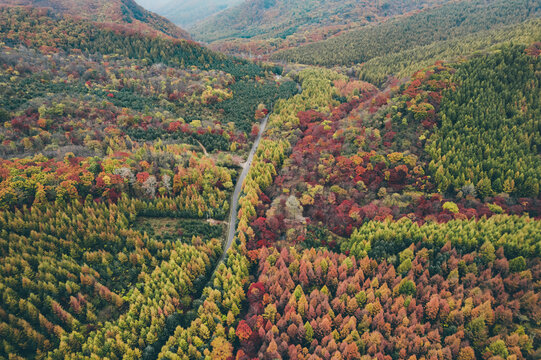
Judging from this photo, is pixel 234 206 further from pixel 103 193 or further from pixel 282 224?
pixel 103 193

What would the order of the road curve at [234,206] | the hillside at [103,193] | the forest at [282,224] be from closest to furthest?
1. the forest at [282,224]
2. the hillside at [103,193]
3. the road curve at [234,206]

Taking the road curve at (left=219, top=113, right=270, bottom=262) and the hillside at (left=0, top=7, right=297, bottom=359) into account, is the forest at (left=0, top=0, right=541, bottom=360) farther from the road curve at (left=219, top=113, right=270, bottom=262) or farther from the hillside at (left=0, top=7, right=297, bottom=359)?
the road curve at (left=219, top=113, right=270, bottom=262)

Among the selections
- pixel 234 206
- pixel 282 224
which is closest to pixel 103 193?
pixel 234 206

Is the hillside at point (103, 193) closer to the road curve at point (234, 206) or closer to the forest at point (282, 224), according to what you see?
the forest at point (282, 224)

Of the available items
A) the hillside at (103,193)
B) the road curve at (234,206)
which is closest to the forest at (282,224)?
the hillside at (103,193)

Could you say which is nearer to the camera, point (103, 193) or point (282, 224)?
point (282, 224)

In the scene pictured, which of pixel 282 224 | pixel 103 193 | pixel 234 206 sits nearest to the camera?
pixel 282 224

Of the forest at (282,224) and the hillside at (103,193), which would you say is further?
the hillside at (103,193)

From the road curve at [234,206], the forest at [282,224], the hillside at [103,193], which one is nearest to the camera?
the forest at [282,224]

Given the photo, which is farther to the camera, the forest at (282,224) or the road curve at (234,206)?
the road curve at (234,206)
